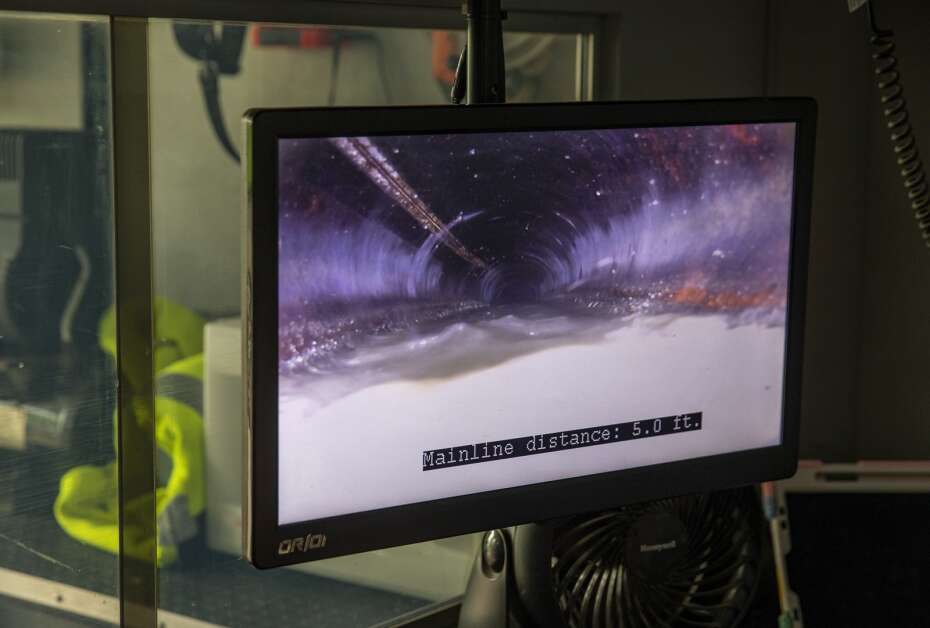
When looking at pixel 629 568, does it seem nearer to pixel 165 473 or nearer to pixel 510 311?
pixel 510 311

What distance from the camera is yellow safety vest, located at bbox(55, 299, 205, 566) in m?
0.98

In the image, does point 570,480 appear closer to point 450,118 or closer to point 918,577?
point 450,118

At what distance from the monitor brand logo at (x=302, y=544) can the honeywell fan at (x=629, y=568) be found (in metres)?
0.19

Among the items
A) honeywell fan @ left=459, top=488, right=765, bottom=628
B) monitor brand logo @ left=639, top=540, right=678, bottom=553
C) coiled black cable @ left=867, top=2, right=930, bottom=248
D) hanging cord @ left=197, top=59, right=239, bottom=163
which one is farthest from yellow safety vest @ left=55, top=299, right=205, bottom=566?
coiled black cable @ left=867, top=2, right=930, bottom=248

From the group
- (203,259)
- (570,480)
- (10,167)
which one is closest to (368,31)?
(203,259)

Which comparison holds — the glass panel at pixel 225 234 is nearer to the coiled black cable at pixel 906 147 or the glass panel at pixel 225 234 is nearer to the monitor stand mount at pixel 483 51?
the monitor stand mount at pixel 483 51

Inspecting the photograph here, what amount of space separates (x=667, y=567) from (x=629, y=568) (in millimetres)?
44

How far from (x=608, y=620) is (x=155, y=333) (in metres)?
0.47

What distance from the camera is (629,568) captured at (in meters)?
1.03

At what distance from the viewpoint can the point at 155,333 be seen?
1.01 metres

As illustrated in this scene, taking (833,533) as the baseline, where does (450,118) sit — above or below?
above

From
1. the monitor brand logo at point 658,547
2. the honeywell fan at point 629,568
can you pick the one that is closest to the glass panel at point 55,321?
the honeywell fan at point 629,568

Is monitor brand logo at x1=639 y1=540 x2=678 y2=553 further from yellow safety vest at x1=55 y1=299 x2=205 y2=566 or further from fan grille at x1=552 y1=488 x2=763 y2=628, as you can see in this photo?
yellow safety vest at x1=55 y1=299 x2=205 y2=566

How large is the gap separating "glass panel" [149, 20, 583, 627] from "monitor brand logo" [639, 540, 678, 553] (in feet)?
1.14
